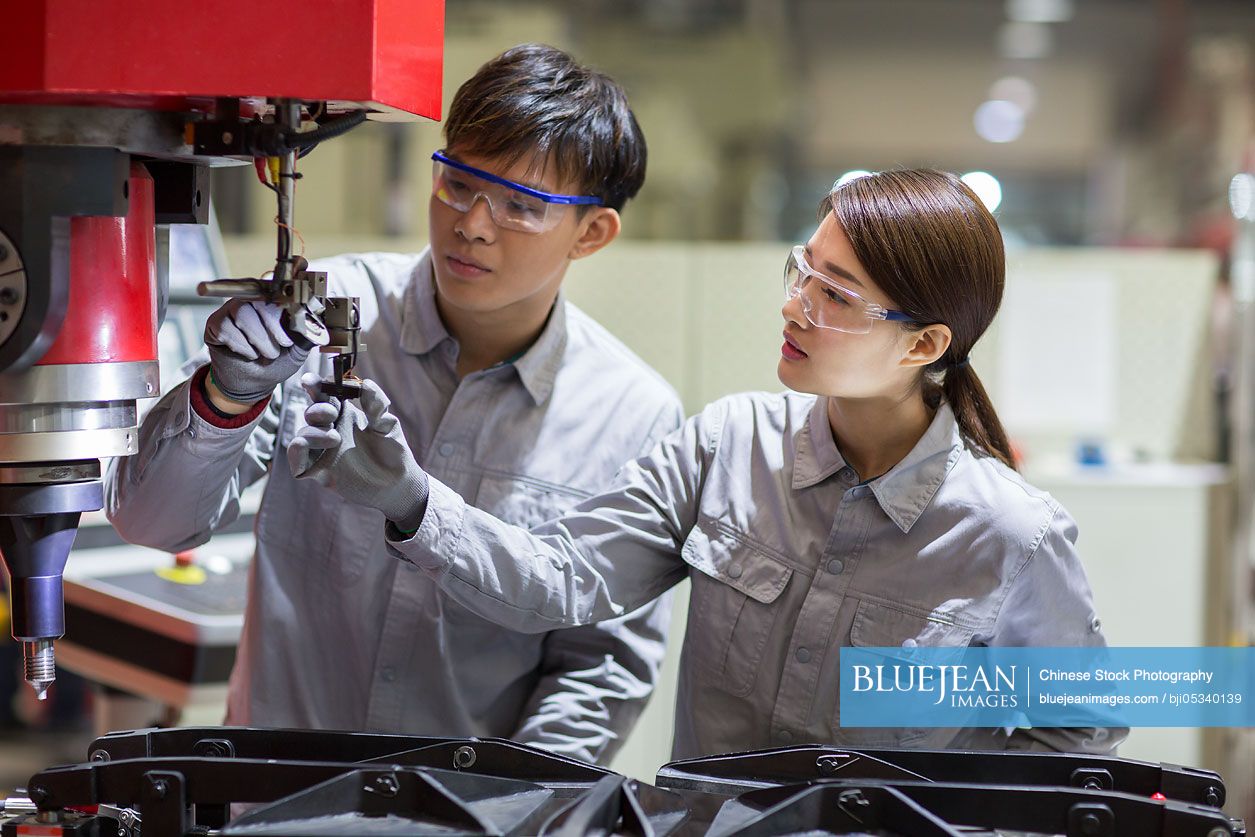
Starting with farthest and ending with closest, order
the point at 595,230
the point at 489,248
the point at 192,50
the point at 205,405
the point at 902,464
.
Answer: the point at 595,230, the point at 489,248, the point at 902,464, the point at 205,405, the point at 192,50

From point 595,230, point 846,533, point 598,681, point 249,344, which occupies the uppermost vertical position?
point 595,230

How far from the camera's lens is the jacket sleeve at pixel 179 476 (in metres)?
1.29

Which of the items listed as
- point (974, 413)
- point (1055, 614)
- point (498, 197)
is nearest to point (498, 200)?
point (498, 197)

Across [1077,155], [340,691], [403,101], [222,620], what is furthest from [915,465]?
[1077,155]

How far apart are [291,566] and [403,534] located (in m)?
0.41

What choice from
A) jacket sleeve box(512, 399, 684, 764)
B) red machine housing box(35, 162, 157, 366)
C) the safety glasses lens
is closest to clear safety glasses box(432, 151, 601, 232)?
the safety glasses lens

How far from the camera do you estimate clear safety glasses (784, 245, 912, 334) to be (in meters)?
1.36

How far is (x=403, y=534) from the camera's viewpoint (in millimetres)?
1263

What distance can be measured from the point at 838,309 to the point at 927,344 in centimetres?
12

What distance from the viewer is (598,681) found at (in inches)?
61.1

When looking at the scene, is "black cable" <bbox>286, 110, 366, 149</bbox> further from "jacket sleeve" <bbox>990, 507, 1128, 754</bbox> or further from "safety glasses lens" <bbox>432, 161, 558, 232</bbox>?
"jacket sleeve" <bbox>990, 507, 1128, 754</bbox>

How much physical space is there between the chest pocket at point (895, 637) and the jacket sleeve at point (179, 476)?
728mm

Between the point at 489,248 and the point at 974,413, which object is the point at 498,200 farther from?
the point at 974,413

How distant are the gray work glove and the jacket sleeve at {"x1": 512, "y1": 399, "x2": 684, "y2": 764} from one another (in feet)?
1.88
